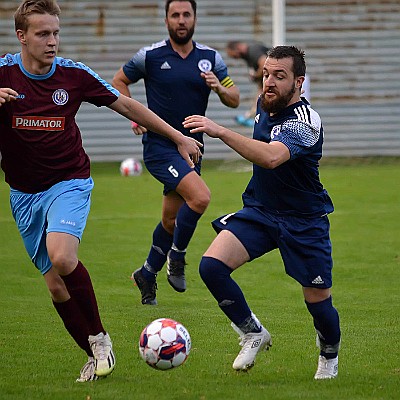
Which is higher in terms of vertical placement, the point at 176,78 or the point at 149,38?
the point at 176,78

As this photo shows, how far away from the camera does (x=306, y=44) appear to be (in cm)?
2242

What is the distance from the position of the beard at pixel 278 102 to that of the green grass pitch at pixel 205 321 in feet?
5.16

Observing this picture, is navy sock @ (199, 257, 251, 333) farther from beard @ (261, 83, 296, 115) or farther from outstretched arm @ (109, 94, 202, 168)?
beard @ (261, 83, 296, 115)

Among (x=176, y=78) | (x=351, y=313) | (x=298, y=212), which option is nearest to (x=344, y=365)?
(x=298, y=212)

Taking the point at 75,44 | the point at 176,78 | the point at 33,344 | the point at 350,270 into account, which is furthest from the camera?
the point at 75,44

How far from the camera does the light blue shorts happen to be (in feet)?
18.7

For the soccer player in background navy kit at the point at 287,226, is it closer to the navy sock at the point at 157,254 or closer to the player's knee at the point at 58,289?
the player's knee at the point at 58,289

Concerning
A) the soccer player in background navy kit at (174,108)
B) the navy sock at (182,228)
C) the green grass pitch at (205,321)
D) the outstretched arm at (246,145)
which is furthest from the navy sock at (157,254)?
the outstretched arm at (246,145)

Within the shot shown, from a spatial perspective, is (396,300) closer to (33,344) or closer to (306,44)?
(33,344)

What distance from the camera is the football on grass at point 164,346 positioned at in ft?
17.9

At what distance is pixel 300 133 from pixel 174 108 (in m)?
3.19

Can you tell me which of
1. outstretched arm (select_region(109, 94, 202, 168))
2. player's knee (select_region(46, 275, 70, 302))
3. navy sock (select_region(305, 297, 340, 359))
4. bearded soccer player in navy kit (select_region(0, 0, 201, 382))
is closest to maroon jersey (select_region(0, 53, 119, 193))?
bearded soccer player in navy kit (select_region(0, 0, 201, 382))

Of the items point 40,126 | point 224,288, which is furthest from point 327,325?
point 40,126

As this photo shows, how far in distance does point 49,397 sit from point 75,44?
17519 mm
